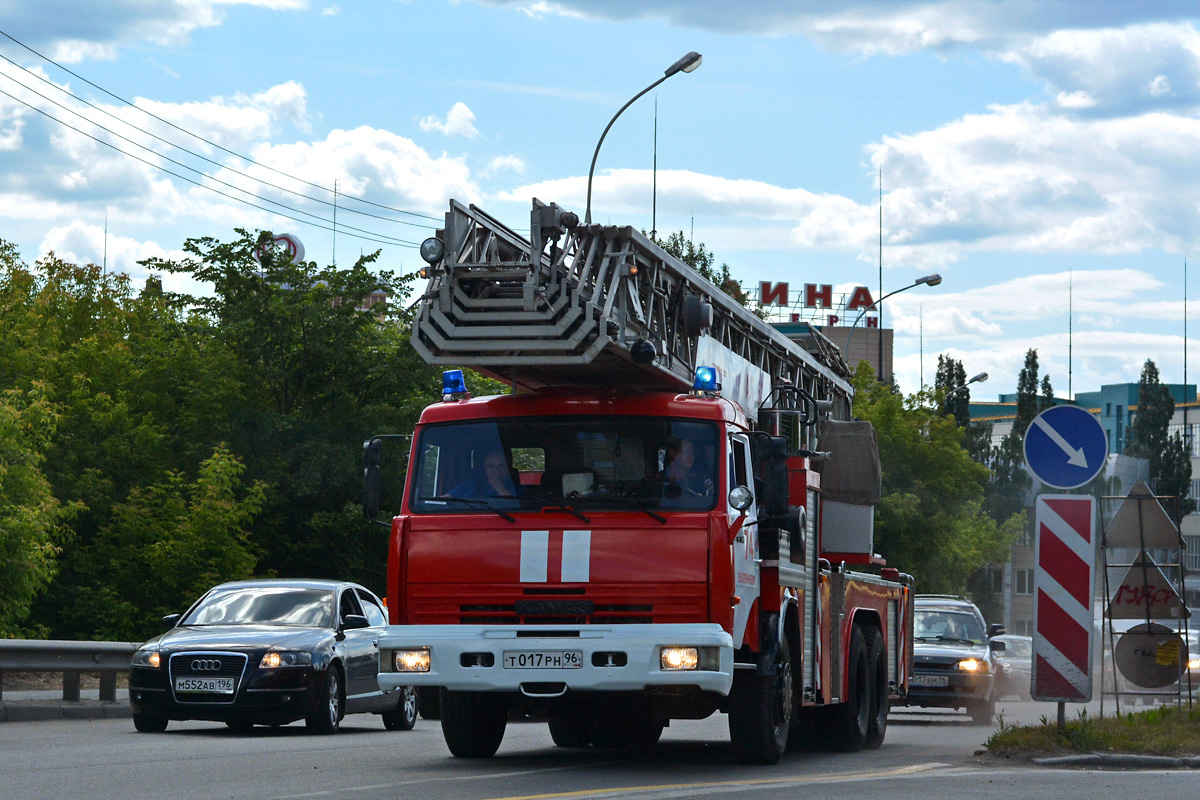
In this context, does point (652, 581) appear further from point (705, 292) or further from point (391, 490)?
point (391, 490)

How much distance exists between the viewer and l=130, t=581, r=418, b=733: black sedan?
15586mm

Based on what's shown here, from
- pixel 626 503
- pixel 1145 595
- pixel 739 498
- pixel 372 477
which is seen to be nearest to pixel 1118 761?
pixel 1145 595

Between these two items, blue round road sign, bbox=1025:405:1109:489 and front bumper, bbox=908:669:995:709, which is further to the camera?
front bumper, bbox=908:669:995:709

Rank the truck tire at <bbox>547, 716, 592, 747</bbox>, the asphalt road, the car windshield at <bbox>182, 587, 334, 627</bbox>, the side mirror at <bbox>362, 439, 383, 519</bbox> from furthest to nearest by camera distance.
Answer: the car windshield at <bbox>182, 587, 334, 627</bbox>
the truck tire at <bbox>547, 716, 592, 747</bbox>
the side mirror at <bbox>362, 439, 383, 519</bbox>
the asphalt road

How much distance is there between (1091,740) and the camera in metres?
12.6

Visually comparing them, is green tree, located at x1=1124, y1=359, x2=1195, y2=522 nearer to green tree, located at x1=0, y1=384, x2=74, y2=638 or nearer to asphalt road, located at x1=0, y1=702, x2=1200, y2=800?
green tree, located at x1=0, y1=384, x2=74, y2=638

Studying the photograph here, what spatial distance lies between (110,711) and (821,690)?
9.18 meters

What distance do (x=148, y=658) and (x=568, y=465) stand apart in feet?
19.9

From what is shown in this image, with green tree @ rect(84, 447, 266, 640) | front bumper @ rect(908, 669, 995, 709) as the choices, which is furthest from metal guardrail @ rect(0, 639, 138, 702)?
front bumper @ rect(908, 669, 995, 709)

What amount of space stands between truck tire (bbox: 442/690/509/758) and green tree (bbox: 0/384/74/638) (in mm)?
12372

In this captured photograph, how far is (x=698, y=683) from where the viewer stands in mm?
10891

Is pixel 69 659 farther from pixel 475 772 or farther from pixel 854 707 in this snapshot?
pixel 854 707

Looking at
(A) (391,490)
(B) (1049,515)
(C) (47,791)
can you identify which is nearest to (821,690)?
(B) (1049,515)

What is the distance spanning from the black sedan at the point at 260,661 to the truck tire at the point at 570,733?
270 centimetres
